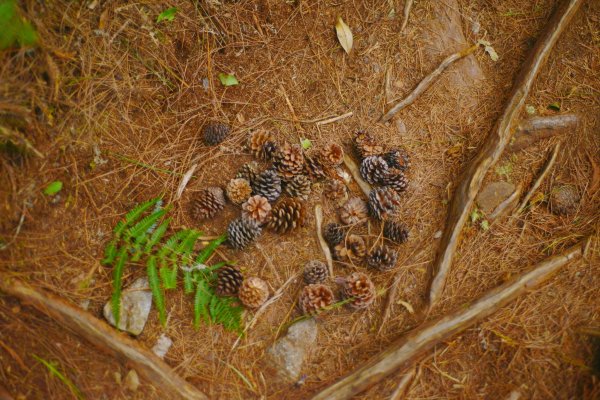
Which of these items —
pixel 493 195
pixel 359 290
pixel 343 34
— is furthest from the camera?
pixel 343 34

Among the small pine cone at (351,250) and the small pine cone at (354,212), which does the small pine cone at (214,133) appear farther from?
the small pine cone at (351,250)

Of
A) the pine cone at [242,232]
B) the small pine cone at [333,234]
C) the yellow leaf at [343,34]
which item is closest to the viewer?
the pine cone at [242,232]

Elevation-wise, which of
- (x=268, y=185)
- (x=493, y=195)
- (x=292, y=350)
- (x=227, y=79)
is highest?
(x=227, y=79)

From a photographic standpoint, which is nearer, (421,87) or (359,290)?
(359,290)

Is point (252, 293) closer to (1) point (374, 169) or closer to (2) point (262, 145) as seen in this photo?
(2) point (262, 145)

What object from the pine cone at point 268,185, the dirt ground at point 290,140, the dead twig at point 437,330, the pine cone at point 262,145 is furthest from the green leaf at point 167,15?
the dead twig at point 437,330

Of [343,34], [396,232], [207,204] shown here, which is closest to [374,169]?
[396,232]

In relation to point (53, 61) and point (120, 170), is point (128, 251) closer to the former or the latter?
point (120, 170)
